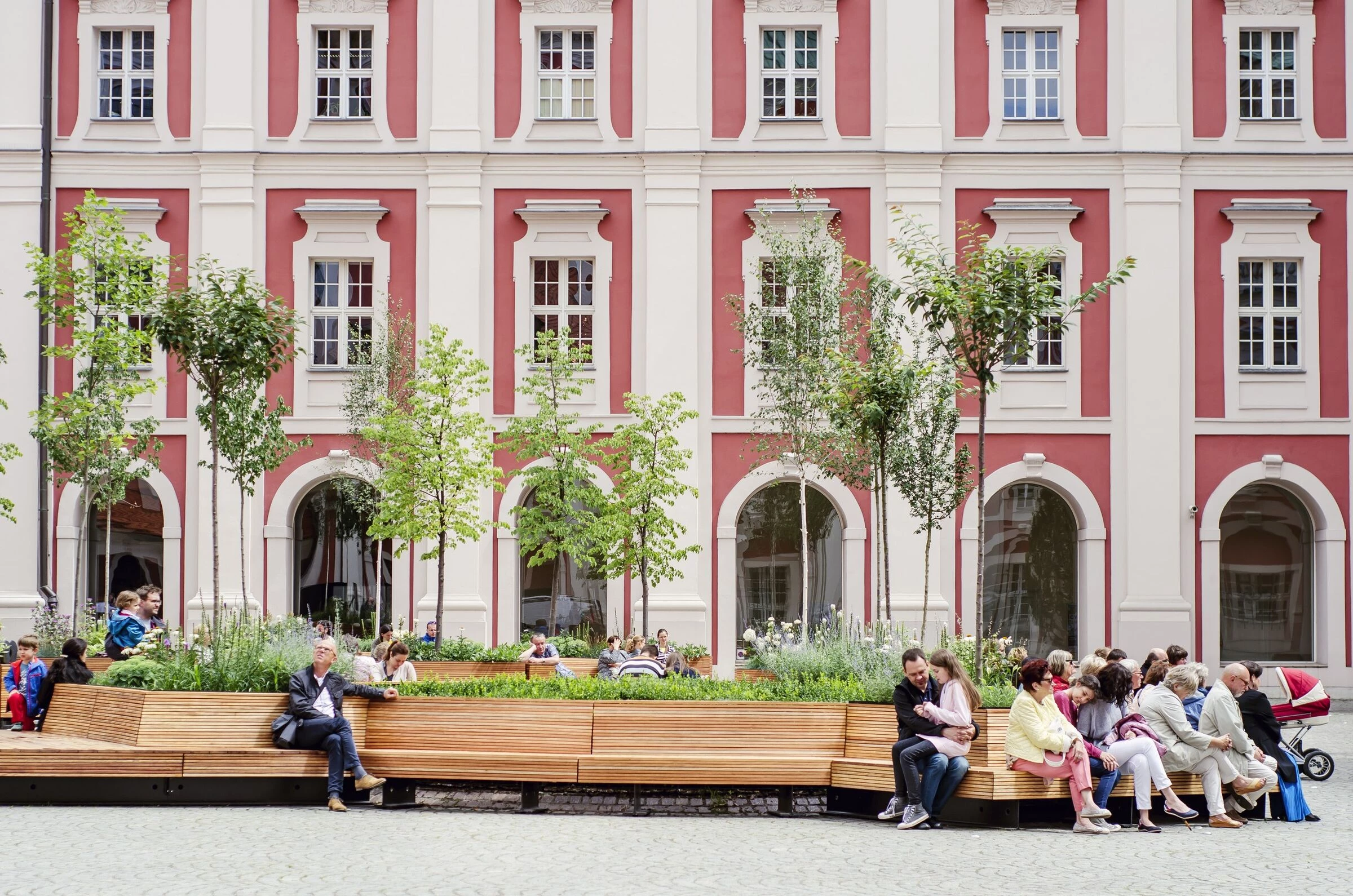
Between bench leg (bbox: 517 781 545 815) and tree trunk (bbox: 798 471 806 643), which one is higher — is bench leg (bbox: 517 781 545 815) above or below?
below

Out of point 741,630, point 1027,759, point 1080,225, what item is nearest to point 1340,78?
point 1080,225

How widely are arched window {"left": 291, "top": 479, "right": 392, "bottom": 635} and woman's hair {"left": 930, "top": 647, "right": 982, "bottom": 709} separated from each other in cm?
1664

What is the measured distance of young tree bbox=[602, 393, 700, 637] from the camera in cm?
2375

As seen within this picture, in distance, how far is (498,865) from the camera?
9.55 metres

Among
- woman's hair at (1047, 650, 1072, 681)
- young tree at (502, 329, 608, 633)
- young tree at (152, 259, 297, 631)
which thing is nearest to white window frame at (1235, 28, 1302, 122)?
young tree at (502, 329, 608, 633)

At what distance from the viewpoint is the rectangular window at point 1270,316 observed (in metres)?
26.9

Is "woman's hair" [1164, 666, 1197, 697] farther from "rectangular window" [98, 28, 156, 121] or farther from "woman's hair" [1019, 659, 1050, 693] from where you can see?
"rectangular window" [98, 28, 156, 121]

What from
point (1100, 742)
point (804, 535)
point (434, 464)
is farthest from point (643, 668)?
point (804, 535)

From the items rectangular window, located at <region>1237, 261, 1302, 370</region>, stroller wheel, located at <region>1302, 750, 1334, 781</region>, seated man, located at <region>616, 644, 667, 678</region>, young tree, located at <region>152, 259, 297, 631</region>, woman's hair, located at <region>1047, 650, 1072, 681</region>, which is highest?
rectangular window, located at <region>1237, 261, 1302, 370</region>

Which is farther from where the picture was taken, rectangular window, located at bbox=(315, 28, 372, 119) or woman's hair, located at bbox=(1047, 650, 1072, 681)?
rectangular window, located at bbox=(315, 28, 372, 119)

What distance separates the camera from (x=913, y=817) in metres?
11.5

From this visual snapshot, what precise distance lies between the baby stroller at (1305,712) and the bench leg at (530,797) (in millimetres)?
8158

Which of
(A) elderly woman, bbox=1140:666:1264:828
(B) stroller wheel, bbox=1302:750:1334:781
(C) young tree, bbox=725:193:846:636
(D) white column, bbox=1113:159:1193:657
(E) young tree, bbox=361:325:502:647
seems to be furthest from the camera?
(D) white column, bbox=1113:159:1193:657

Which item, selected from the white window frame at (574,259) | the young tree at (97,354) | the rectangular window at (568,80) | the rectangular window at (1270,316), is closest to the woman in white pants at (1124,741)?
the young tree at (97,354)
